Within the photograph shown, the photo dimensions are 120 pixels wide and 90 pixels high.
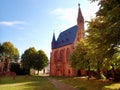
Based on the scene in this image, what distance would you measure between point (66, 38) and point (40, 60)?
14.6m

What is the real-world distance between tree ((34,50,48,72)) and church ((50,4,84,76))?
6.23 m

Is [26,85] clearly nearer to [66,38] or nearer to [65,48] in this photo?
[65,48]

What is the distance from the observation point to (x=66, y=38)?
311 ft

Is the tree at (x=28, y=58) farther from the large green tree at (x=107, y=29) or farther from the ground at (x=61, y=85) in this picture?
the large green tree at (x=107, y=29)

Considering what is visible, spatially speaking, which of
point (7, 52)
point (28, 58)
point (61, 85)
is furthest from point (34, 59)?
point (61, 85)

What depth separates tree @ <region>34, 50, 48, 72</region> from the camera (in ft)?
304

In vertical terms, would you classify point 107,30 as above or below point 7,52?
below

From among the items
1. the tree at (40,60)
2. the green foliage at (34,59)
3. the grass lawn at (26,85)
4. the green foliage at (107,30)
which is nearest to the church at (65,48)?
the tree at (40,60)

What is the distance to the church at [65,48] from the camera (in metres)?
87.4

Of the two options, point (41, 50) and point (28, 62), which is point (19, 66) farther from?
point (41, 50)

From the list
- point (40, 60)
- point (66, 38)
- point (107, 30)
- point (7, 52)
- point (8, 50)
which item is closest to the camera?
point (107, 30)

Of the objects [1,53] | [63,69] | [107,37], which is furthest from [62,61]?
[107,37]

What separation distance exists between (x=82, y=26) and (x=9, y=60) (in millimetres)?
34899

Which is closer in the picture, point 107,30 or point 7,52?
point 107,30
